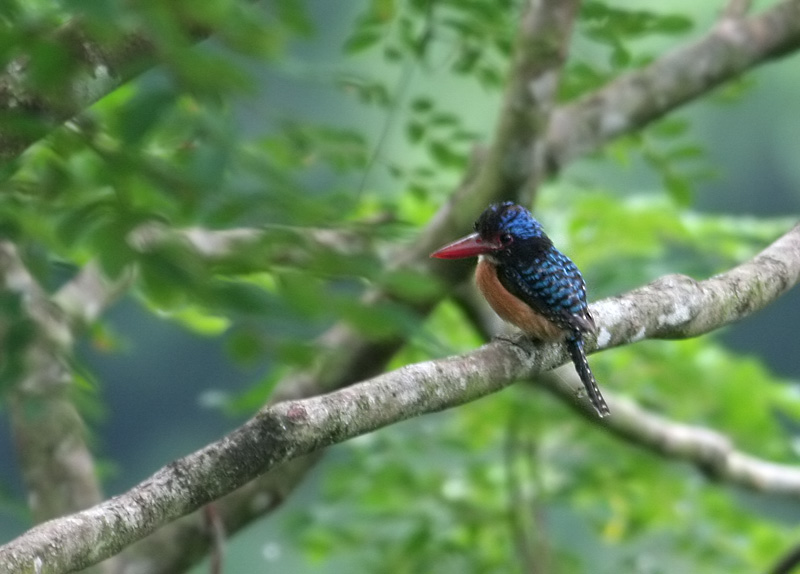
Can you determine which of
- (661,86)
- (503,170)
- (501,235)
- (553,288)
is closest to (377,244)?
(503,170)

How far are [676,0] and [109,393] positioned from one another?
15.7 feet

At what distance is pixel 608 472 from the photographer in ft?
11.9

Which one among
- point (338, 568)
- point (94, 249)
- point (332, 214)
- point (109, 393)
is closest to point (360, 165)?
point (332, 214)

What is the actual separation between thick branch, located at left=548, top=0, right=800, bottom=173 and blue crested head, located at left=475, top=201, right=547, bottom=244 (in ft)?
3.00

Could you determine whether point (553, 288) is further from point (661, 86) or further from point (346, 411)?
point (661, 86)

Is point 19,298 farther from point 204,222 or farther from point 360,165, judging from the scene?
point 360,165

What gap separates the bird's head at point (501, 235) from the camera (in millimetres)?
2137

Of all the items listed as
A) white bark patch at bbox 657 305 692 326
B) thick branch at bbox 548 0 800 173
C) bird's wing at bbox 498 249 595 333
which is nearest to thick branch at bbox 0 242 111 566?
bird's wing at bbox 498 249 595 333

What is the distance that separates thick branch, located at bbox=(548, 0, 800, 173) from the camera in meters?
3.05

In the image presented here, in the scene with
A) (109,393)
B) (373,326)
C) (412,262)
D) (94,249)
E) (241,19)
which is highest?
(241,19)

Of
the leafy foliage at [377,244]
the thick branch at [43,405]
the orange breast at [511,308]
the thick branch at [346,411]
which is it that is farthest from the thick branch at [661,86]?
the thick branch at [43,405]

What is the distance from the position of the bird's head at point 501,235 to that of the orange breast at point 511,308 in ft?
0.19

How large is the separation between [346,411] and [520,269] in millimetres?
911

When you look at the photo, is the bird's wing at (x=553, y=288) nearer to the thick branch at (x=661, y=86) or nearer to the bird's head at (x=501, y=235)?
the bird's head at (x=501, y=235)
